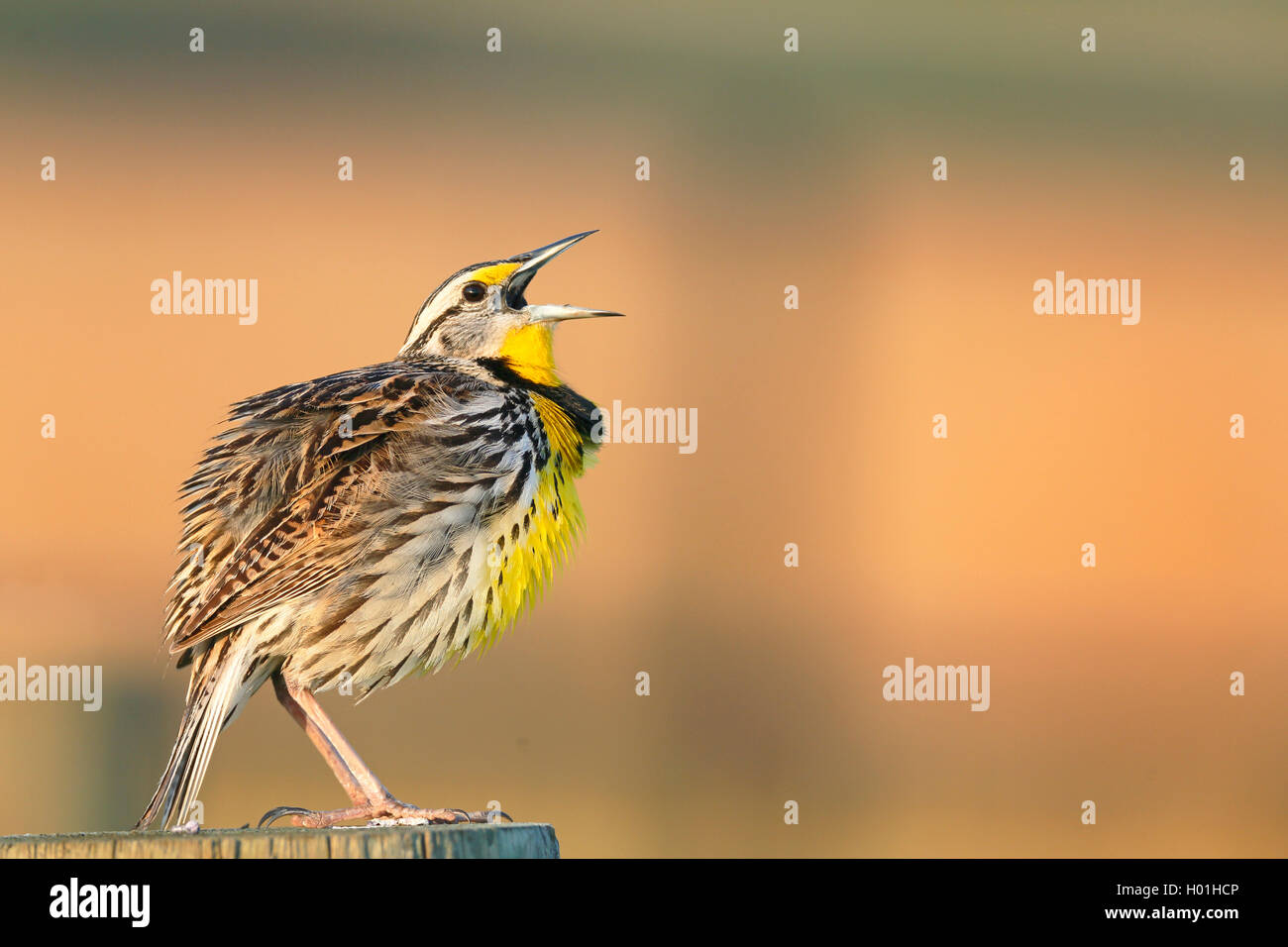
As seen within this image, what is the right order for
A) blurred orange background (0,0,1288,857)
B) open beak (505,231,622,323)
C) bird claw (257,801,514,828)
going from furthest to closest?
blurred orange background (0,0,1288,857)
open beak (505,231,622,323)
bird claw (257,801,514,828)

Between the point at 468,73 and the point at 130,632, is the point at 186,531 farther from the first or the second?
the point at 468,73

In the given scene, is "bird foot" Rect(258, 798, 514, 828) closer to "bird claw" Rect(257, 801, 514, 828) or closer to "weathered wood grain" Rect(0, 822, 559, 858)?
"bird claw" Rect(257, 801, 514, 828)

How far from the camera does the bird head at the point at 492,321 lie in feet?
14.0

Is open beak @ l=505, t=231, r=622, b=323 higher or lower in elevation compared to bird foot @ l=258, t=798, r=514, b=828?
higher

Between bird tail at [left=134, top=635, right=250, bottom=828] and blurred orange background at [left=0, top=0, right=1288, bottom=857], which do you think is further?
blurred orange background at [left=0, top=0, right=1288, bottom=857]

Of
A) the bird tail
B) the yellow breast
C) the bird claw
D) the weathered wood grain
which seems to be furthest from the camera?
the yellow breast

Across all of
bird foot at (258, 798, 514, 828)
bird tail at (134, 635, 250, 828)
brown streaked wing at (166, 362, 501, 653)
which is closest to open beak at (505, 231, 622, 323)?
brown streaked wing at (166, 362, 501, 653)

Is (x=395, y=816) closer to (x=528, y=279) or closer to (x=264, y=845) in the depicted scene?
(x=264, y=845)

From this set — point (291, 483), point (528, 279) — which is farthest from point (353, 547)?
point (528, 279)

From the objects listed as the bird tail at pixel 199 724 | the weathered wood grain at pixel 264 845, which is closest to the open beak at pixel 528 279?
the bird tail at pixel 199 724

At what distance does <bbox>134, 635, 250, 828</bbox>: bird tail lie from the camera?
3287 millimetres

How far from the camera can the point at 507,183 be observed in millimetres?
8617

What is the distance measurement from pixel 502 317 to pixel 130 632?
399 centimetres

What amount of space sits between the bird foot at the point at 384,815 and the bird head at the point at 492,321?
1.25 meters
